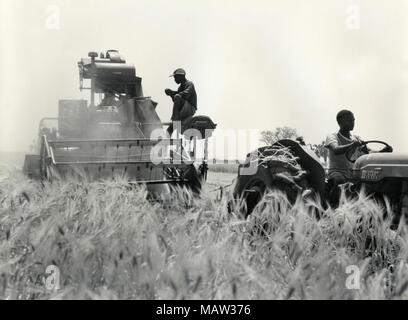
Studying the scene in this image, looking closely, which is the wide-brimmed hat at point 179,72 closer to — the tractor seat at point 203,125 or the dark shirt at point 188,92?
the dark shirt at point 188,92

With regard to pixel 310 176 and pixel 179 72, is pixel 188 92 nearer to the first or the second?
pixel 179 72

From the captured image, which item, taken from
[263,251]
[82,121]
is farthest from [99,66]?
[263,251]

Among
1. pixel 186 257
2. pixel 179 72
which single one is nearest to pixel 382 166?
pixel 186 257

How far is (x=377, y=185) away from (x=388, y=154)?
10.6 inches

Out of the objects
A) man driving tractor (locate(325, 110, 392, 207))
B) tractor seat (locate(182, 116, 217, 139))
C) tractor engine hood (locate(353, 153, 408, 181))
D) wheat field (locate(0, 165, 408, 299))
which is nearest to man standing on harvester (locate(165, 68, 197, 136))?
tractor seat (locate(182, 116, 217, 139))

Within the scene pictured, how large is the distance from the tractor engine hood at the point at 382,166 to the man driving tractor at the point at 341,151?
0.57ft

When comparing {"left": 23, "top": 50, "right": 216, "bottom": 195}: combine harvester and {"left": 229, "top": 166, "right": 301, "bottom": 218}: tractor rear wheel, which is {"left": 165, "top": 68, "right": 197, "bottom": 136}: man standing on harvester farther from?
{"left": 229, "top": 166, "right": 301, "bottom": 218}: tractor rear wheel

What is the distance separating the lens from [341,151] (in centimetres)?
503

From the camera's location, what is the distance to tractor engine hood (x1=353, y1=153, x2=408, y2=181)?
450 cm

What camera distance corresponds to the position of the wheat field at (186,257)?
7.96 ft

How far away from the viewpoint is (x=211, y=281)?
2508 mm

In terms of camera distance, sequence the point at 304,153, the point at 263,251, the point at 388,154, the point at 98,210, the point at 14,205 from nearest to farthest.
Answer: the point at 263,251
the point at 98,210
the point at 14,205
the point at 388,154
the point at 304,153
